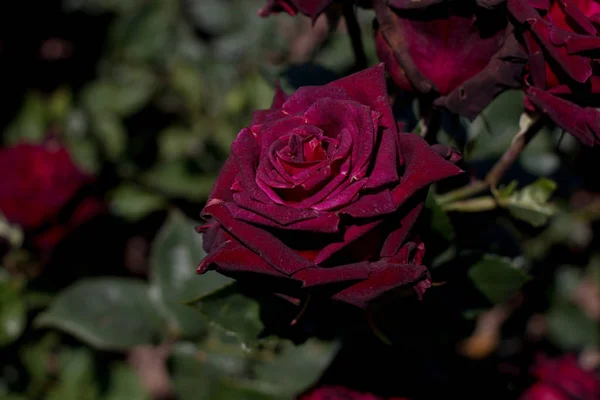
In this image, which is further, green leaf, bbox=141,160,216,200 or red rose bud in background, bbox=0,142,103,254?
green leaf, bbox=141,160,216,200

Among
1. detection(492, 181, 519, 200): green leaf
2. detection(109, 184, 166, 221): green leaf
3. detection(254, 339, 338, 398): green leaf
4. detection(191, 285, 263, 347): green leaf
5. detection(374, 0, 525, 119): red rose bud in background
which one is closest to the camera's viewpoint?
detection(374, 0, 525, 119): red rose bud in background

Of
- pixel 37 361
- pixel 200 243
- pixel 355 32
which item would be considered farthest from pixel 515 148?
pixel 37 361

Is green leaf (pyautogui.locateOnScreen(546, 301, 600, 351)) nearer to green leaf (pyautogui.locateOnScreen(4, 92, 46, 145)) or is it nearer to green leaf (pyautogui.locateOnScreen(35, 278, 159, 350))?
green leaf (pyautogui.locateOnScreen(35, 278, 159, 350))

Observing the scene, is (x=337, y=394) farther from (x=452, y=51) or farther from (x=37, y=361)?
(x=37, y=361)

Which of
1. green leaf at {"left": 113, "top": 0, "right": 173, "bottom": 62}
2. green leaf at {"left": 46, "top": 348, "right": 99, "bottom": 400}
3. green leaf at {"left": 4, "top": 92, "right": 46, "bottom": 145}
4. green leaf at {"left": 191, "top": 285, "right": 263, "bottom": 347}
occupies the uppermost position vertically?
green leaf at {"left": 191, "top": 285, "right": 263, "bottom": 347}

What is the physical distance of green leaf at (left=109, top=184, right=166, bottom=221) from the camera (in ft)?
5.78

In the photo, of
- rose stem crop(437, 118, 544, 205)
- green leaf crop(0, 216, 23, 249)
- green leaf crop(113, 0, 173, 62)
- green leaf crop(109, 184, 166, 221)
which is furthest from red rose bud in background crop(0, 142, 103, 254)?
rose stem crop(437, 118, 544, 205)

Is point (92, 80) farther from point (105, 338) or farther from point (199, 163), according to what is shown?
point (105, 338)

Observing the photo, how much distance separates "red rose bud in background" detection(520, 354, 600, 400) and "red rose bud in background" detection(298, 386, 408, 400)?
36cm

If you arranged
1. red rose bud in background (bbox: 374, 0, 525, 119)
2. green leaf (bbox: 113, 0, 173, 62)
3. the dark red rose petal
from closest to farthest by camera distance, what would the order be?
the dark red rose petal, red rose bud in background (bbox: 374, 0, 525, 119), green leaf (bbox: 113, 0, 173, 62)

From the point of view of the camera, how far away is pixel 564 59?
2.51 feet

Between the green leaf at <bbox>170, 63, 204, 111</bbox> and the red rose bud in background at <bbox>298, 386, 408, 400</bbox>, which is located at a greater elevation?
the green leaf at <bbox>170, 63, 204, 111</bbox>

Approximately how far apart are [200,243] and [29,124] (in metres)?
0.86

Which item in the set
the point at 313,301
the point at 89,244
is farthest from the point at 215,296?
the point at 89,244
